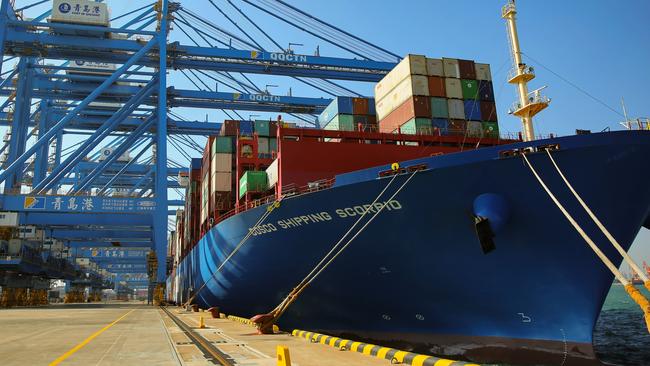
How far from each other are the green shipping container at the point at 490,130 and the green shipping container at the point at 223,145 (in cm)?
1268

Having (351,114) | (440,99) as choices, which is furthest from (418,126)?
(351,114)

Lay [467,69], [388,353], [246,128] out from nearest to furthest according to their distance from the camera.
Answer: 1. [388,353]
2. [467,69]
3. [246,128]

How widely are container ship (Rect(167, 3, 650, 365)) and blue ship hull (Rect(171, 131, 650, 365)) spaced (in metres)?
0.03

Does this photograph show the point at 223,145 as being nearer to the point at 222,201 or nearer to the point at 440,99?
the point at 222,201

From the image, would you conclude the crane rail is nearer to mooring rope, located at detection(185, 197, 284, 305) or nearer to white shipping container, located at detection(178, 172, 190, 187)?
mooring rope, located at detection(185, 197, 284, 305)

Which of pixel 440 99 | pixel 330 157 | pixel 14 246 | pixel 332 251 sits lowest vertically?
pixel 332 251

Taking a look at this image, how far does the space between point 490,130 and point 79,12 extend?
2836 cm

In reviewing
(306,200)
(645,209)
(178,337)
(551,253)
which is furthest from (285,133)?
(645,209)

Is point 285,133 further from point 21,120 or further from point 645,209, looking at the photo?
point 21,120

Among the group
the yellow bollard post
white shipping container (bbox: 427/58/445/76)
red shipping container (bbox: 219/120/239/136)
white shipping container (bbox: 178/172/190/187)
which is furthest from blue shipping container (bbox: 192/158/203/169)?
the yellow bollard post

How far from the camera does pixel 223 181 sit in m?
23.6

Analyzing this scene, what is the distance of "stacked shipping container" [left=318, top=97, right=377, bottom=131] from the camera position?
2156 cm

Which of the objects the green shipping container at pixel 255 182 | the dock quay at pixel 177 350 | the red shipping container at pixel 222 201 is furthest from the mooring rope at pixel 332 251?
the red shipping container at pixel 222 201

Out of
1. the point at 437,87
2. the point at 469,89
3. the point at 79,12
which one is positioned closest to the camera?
the point at 437,87
